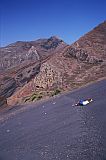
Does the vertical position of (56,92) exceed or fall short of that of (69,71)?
it falls short

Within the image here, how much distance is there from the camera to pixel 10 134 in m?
67.8

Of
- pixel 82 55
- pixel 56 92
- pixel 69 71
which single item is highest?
pixel 82 55

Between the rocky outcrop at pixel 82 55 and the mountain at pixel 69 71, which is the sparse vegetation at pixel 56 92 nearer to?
the mountain at pixel 69 71

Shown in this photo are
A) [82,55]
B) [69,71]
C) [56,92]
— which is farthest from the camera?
[82,55]

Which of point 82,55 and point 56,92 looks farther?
point 82,55

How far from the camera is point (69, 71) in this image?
146 m

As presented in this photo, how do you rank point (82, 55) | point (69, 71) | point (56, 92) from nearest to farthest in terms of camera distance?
point (56, 92) < point (69, 71) < point (82, 55)

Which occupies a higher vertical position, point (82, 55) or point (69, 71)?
point (82, 55)

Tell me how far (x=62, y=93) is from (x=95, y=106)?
171ft

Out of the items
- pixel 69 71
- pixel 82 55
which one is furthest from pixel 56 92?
pixel 82 55

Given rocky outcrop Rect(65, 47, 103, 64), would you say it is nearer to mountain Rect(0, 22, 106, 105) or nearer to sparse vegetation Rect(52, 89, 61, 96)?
mountain Rect(0, 22, 106, 105)

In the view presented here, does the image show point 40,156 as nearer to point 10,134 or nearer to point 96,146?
point 96,146

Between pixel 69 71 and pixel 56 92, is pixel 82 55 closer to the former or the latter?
pixel 69 71

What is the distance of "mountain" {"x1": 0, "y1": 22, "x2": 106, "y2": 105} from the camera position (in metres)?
132
